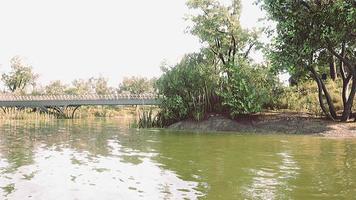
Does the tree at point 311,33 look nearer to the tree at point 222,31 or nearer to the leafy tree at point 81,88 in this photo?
the tree at point 222,31

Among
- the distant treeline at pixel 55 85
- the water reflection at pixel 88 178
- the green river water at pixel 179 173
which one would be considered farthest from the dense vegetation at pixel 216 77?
the distant treeline at pixel 55 85

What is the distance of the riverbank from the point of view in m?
25.8

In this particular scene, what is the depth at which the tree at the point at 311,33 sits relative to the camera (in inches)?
976

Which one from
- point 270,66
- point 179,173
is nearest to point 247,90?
point 270,66

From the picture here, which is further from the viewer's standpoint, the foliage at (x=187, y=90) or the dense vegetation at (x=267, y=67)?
the foliage at (x=187, y=90)

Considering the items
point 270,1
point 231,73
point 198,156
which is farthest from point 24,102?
point 198,156

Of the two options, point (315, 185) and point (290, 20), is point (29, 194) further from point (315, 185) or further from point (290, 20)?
point (290, 20)

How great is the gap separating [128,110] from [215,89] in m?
71.4

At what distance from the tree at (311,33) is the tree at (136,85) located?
10008cm

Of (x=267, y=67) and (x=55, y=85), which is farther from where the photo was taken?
(x=55, y=85)

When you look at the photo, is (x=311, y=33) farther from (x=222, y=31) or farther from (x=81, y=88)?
(x=81, y=88)

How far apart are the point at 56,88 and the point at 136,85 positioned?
24600 mm

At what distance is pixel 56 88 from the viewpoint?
379ft

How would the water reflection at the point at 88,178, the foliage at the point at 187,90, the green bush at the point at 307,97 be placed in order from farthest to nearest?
the foliage at the point at 187,90 → the green bush at the point at 307,97 → the water reflection at the point at 88,178
